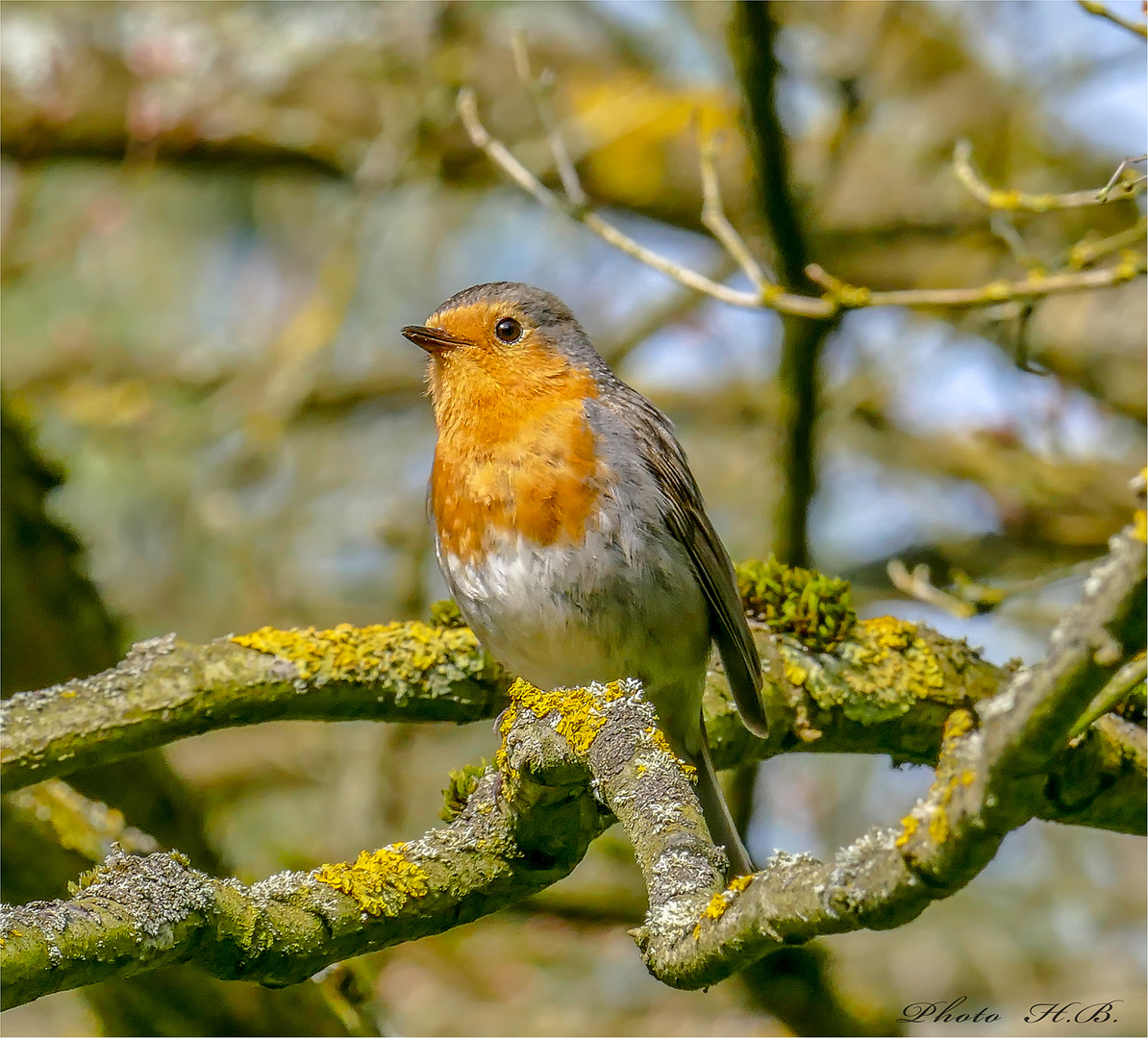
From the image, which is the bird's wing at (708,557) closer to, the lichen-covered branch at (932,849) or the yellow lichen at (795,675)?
the yellow lichen at (795,675)

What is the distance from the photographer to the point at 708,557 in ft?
13.2

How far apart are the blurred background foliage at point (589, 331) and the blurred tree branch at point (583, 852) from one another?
245 cm

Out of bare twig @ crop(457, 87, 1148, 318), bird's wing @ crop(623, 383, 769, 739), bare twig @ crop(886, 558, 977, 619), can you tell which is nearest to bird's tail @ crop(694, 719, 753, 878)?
bird's wing @ crop(623, 383, 769, 739)

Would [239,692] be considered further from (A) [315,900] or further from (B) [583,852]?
(B) [583,852]

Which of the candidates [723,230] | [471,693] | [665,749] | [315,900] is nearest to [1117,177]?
[723,230]

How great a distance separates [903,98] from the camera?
7.07 meters

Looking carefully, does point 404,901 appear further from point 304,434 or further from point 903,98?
point 903,98

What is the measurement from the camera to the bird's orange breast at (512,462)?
12.4 ft

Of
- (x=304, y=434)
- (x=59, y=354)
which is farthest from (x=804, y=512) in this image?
(x=59, y=354)

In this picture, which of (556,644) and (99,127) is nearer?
(556,644)

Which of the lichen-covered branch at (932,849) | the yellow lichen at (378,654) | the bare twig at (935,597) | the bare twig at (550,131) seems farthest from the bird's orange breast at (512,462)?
the lichen-covered branch at (932,849)

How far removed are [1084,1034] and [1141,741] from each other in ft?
7.83

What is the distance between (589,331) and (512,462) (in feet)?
10.5

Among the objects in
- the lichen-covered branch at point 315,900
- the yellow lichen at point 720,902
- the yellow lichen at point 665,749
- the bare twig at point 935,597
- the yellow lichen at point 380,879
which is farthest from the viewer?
the bare twig at point 935,597
